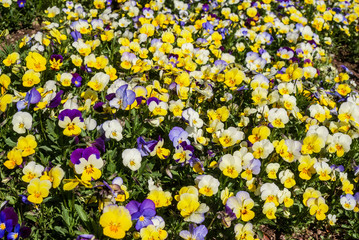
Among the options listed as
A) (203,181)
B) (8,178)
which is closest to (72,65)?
(8,178)

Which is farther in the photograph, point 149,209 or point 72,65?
point 72,65

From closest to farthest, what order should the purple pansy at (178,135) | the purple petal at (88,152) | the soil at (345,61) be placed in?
the purple petal at (88,152)
the purple pansy at (178,135)
the soil at (345,61)

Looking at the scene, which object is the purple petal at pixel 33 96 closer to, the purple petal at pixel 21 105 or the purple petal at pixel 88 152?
the purple petal at pixel 21 105

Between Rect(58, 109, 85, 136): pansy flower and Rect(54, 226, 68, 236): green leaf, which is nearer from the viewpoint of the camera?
Rect(54, 226, 68, 236): green leaf

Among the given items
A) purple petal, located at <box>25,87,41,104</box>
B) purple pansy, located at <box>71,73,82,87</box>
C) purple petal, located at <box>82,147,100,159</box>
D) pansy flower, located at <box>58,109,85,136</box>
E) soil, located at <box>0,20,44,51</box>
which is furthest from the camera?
soil, located at <box>0,20,44,51</box>

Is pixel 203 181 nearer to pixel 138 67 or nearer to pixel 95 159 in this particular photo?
pixel 95 159

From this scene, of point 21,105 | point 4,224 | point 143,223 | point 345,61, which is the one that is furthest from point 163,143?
point 345,61

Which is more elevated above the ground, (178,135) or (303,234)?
(178,135)

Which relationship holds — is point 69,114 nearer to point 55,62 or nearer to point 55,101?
point 55,101

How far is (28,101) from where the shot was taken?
3.09 m

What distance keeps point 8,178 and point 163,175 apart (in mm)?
1341

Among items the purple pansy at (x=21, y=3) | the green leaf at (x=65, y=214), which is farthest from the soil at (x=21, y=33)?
the green leaf at (x=65, y=214)

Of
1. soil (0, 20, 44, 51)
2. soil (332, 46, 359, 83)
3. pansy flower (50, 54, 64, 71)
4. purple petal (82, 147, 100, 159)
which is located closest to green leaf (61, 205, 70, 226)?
purple petal (82, 147, 100, 159)

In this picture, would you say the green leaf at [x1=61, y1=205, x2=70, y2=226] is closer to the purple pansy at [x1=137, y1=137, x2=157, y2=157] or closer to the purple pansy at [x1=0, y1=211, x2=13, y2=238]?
the purple pansy at [x1=0, y1=211, x2=13, y2=238]
